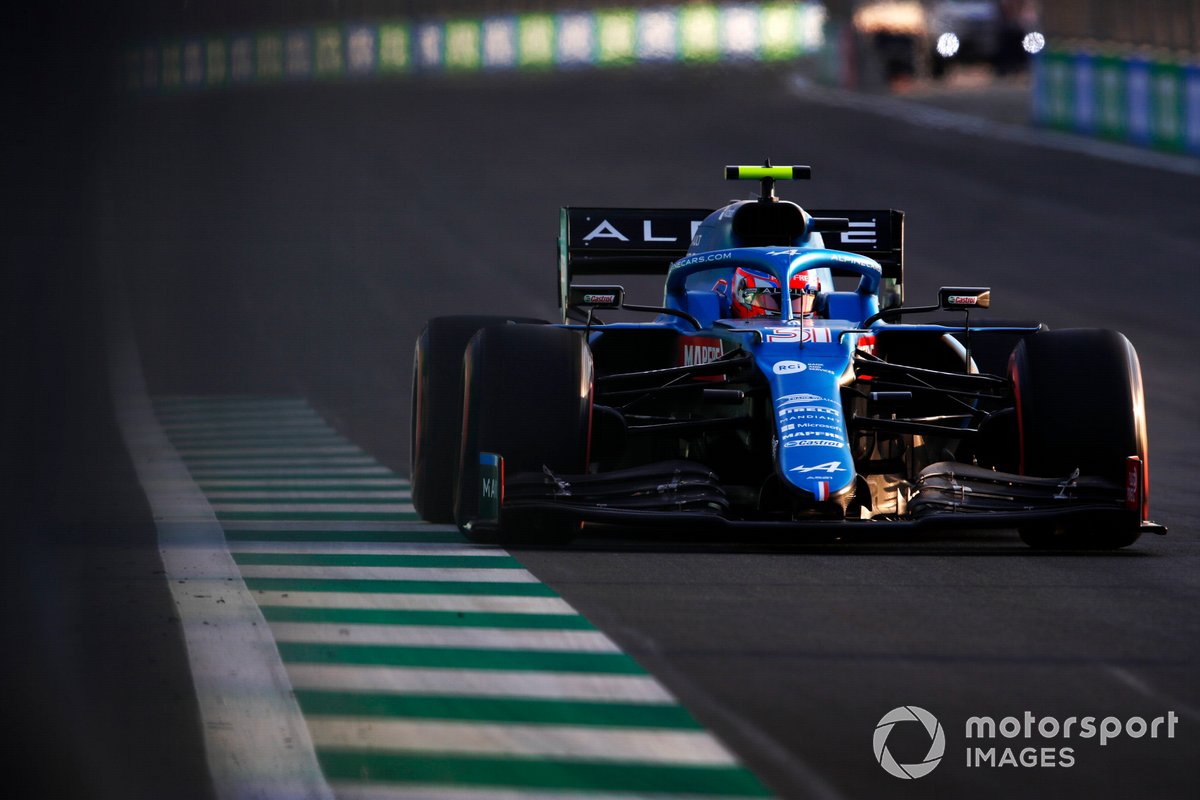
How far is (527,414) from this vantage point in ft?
34.1

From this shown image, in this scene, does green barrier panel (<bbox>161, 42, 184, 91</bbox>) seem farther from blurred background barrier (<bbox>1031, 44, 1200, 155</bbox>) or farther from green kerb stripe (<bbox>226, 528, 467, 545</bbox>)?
green kerb stripe (<bbox>226, 528, 467, 545</bbox>)

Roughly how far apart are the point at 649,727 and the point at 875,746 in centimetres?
69

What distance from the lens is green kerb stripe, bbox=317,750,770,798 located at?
5859mm

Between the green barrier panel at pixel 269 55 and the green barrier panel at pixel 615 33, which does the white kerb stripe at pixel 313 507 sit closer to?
the green barrier panel at pixel 615 33

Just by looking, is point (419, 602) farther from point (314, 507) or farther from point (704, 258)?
point (314, 507)

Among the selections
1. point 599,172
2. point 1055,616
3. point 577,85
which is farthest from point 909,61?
point 1055,616

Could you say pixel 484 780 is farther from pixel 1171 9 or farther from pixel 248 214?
pixel 1171 9

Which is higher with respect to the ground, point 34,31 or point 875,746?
point 34,31

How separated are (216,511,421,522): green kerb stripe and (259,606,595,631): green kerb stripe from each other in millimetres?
3249

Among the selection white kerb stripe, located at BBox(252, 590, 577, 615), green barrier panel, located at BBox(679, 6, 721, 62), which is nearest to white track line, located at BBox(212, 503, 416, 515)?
white kerb stripe, located at BBox(252, 590, 577, 615)

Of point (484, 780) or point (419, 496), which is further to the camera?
point (419, 496)

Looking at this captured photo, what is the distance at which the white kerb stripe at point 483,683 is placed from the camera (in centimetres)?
703

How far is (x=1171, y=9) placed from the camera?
41.2m

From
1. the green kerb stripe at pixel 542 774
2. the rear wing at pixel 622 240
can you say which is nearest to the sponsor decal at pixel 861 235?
the rear wing at pixel 622 240
